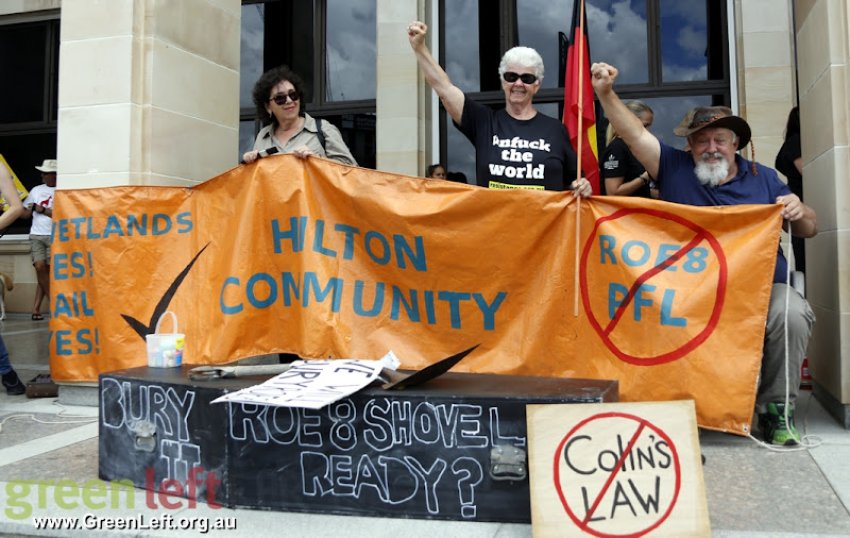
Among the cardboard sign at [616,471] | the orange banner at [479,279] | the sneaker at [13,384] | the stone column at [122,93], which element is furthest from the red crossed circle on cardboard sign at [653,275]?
the sneaker at [13,384]

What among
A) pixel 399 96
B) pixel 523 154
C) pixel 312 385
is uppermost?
pixel 399 96

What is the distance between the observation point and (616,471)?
2.67 meters

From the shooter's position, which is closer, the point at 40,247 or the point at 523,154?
the point at 523,154

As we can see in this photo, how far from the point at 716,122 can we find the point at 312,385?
2.83 meters

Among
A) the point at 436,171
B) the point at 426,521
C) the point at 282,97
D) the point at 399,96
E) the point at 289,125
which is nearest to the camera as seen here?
the point at 426,521

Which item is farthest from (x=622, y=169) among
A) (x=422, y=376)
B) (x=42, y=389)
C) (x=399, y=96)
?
(x=42, y=389)

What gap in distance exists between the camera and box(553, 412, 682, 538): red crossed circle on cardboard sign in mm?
2584

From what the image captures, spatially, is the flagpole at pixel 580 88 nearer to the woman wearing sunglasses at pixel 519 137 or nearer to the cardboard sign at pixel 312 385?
the woman wearing sunglasses at pixel 519 137

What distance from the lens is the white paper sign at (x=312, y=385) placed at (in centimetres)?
298

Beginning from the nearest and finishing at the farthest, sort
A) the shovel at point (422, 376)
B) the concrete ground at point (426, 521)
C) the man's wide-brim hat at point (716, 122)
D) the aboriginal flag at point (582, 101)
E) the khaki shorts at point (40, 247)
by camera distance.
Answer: the concrete ground at point (426, 521) < the shovel at point (422, 376) < the man's wide-brim hat at point (716, 122) < the aboriginal flag at point (582, 101) < the khaki shorts at point (40, 247)

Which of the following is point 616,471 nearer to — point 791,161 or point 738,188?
point 738,188

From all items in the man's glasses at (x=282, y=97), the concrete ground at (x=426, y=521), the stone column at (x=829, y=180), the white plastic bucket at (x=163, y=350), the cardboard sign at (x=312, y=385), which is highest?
the man's glasses at (x=282, y=97)

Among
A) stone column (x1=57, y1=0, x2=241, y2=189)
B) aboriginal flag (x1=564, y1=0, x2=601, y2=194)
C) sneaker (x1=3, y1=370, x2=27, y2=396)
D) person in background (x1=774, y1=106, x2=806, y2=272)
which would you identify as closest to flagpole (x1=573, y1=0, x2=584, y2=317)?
aboriginal flag (x1=564, y1=0, x2=601, y2=194)

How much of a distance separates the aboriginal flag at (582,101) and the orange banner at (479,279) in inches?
16.4
